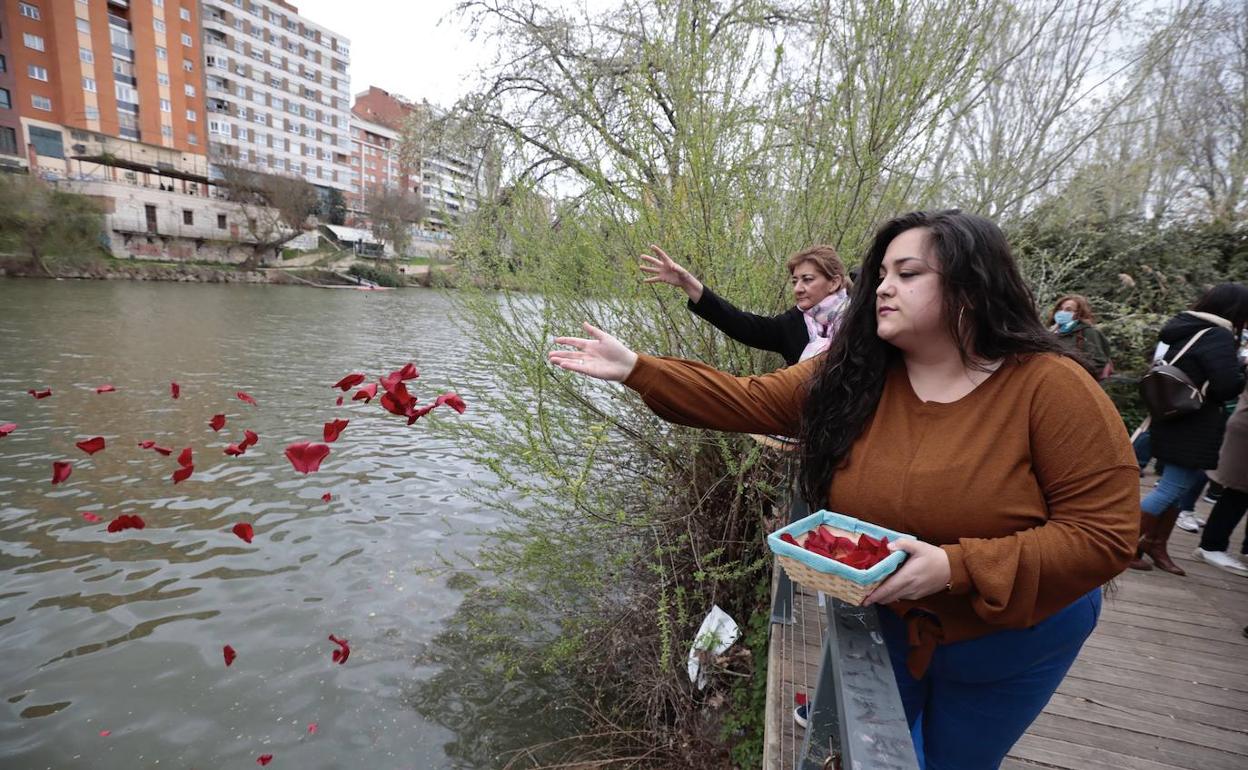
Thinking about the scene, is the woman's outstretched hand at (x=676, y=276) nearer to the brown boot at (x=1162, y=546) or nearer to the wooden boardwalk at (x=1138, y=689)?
the wooden boardwalk at (x=1138, y=689)

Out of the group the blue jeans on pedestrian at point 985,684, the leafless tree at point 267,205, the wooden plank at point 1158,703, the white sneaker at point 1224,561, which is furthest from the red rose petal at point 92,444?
the leafless tree at point 267,205

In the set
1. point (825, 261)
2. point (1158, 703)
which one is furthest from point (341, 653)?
point (1158, 703)

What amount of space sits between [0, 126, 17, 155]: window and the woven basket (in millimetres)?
62258

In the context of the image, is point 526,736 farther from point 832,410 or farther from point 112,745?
point 832,410

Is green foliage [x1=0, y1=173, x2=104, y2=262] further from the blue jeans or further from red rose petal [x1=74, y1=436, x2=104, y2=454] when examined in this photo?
Result: the blue jeans

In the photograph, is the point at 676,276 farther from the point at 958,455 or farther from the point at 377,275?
the point at 377,275

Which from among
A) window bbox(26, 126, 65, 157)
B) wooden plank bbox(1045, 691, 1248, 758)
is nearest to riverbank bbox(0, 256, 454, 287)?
window bbox(26, 126, 65, 157)

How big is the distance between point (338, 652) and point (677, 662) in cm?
264

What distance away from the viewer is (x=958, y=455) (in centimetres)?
136

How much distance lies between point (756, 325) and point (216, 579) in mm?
5588

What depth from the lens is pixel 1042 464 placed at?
4.26ft

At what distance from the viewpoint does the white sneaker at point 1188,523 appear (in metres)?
5.00

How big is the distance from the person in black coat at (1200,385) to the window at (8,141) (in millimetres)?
62970

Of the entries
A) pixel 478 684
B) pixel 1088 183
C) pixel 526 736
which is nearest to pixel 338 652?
pixel 478 684
